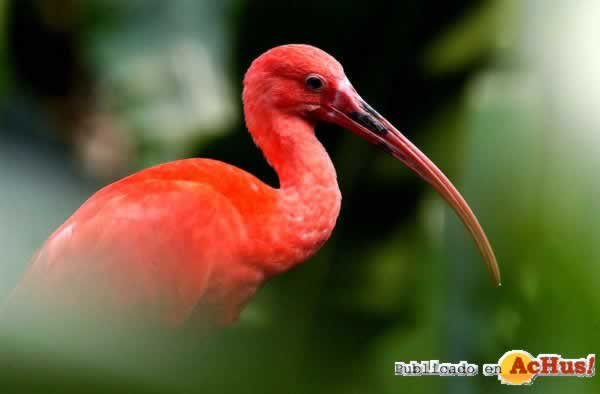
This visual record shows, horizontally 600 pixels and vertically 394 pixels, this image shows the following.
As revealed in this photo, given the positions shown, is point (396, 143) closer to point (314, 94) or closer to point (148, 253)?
point (314, 94)

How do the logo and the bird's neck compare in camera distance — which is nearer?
the bird's neck

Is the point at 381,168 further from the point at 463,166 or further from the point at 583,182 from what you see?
the point at 583,182

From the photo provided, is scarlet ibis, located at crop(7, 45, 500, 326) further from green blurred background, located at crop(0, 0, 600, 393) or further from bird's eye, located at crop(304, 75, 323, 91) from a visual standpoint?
green blurred background, located at crop(0, 0, 600, 393)

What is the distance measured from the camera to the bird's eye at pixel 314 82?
1.19 m

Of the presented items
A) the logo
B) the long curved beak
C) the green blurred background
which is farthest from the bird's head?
the logo

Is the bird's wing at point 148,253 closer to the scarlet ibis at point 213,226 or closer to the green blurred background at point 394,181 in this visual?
the scarlet ibis at point 213,226

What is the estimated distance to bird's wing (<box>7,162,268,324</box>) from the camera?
1.18 m


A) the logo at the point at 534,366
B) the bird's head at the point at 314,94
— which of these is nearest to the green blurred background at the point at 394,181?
the logo at the point at 534,366

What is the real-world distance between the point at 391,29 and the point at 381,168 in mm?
261

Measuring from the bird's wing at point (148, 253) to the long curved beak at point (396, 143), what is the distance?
223mm

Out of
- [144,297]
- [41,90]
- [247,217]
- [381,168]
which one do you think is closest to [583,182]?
[381,168]

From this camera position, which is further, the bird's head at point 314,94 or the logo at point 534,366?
the logo at point 534,366

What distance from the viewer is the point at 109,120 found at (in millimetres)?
1532

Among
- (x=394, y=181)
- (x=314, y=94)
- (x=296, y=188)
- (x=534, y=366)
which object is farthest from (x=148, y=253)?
(x=534, y=366)
